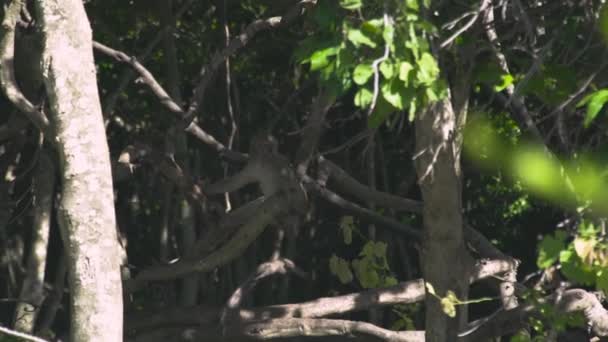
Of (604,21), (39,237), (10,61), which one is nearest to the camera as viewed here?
(604,21)

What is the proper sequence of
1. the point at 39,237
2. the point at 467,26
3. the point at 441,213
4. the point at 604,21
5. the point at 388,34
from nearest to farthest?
the point at 388,34 → the point at 604,21 → the point at 467,26 → the point at 441,213 → the point at 39,237

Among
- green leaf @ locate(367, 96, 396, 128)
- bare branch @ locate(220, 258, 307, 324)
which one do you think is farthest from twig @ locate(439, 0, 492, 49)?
bare branch @ locate(220, 258, 307, 324)

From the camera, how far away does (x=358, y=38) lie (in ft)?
12.3

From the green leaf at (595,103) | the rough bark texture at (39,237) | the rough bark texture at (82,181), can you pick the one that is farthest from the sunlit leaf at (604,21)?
the rough bark texture at (39,237)

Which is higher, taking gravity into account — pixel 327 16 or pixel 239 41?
pixel 239 41

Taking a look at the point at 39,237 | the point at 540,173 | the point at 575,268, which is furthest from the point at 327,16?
the point at 39,237

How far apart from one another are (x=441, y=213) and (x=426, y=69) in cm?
161

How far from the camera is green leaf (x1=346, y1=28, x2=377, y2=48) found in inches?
148

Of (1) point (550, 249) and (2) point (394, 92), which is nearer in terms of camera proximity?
(2) point (394, 92)

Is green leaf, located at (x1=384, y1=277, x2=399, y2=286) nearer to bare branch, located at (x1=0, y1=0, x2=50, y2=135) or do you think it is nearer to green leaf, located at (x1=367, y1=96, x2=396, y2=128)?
bare branch, located at (x1=0, y1=0, x2=50, y2=135)

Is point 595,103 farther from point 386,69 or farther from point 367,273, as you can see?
point 367,273

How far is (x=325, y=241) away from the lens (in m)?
8.82

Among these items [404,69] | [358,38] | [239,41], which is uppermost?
[239,41]

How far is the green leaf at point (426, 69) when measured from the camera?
3.79 m
